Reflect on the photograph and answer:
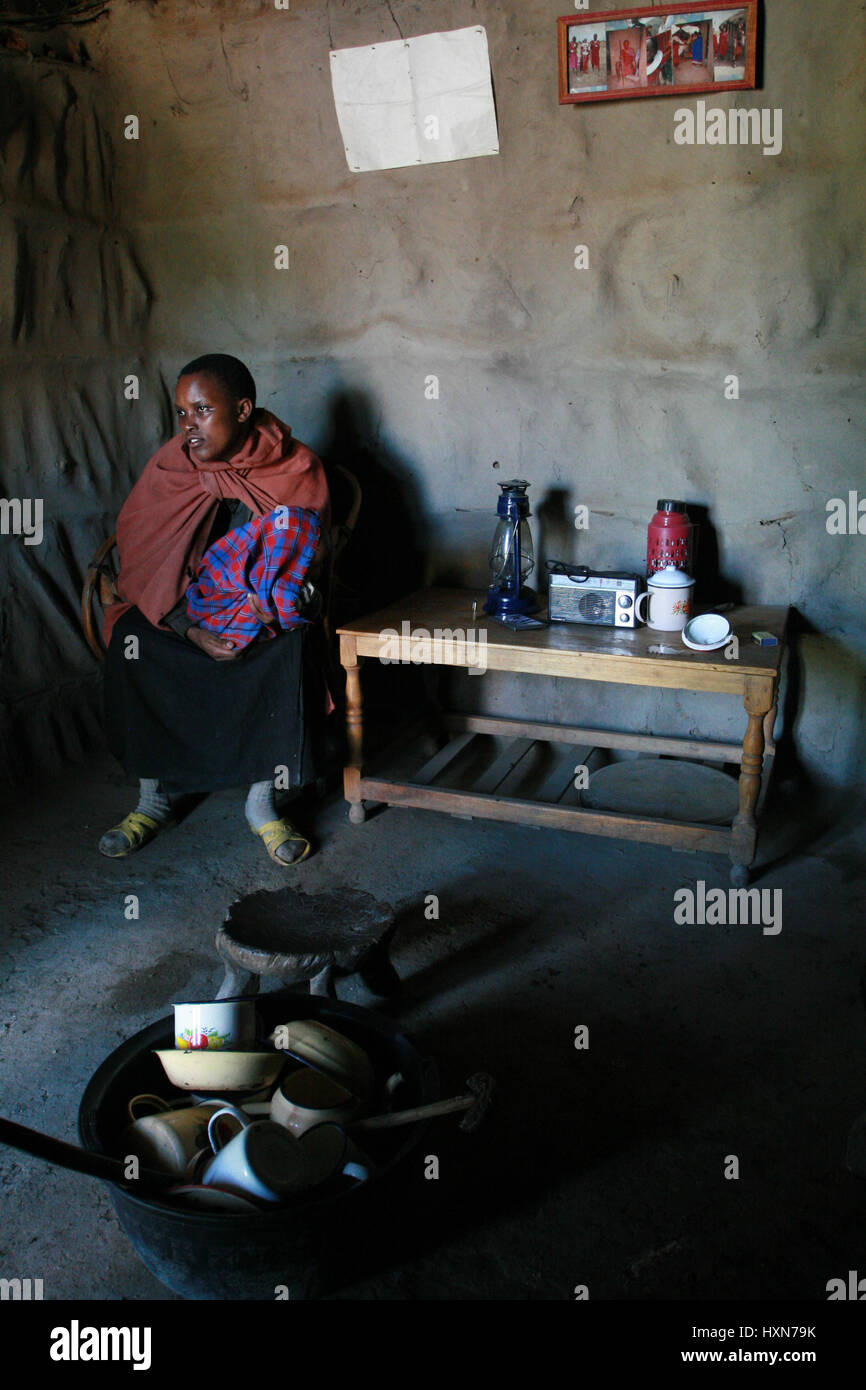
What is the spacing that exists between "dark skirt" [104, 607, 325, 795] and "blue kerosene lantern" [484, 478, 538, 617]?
0.59 meters

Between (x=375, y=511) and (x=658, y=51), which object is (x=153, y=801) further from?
(x=658, y=51)

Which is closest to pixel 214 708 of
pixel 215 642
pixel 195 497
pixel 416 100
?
pixel 215 642

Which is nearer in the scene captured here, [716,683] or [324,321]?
[716,683]

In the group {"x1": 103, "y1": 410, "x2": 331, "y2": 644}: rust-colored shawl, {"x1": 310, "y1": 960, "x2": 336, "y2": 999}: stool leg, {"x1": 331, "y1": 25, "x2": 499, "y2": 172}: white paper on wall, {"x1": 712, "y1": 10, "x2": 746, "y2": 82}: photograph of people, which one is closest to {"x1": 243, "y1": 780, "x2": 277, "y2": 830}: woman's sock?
{"x1": 103, "y1": 410, "x2": 331, "y2": 644}: rust-colored shawl

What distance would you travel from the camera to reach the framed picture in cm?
276

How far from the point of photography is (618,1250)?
164 cm

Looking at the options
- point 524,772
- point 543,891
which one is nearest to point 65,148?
point 524,772

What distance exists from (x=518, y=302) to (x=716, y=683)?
1.47 meters

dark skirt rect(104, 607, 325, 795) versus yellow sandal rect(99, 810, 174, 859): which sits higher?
dark skirt rect(104, 607, 325, 795)

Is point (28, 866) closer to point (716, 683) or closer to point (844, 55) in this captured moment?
point (716, 683)

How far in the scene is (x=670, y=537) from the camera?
9.60 ft

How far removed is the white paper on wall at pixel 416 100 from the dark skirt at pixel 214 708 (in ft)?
5.30

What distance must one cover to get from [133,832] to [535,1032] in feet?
4.73

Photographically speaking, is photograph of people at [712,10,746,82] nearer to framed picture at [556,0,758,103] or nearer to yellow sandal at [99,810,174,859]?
framed picture at [556,0,758,103]
